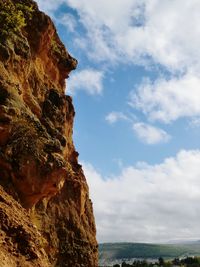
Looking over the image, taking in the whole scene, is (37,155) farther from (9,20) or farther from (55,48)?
(55,48)

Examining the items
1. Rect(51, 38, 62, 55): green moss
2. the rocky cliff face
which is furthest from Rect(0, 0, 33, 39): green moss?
Rect(51, 38, 62, 55): green moss

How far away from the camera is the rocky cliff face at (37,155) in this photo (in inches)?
843

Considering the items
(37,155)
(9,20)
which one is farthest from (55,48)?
(37,155)

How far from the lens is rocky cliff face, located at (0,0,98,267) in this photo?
70.3ft

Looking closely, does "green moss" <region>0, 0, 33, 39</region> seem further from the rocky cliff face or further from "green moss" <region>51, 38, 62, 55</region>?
"green moss" <region>51, 38, 62, 55</region>

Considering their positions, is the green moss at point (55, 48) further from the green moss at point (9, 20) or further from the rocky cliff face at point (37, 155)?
the green moss at point (9, 20)

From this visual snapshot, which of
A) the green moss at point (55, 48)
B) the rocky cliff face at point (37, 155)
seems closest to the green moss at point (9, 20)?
the rocky cliff face at point (37, 155)

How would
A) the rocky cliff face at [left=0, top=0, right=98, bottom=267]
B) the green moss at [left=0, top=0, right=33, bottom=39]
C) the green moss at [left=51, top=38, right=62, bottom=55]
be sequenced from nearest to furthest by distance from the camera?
the rocky cliff face at [left=0, top=0, right=98, bottom=267] < the green moss at [left=0, top=0, right=33, bottom=39] < the green moss at [left=51, top=38, right=62, bottom=55]

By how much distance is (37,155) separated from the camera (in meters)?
24.3

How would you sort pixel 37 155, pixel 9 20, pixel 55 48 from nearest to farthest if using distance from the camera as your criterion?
pixel 37 155
pixel 9 20
pixel 55 48

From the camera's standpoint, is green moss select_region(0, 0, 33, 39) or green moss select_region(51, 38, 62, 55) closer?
green moss select_region(0, 0, 33, 39)

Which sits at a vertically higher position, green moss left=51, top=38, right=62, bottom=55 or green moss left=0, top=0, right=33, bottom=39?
green moss left=51, top=38, right=62, bottom=55

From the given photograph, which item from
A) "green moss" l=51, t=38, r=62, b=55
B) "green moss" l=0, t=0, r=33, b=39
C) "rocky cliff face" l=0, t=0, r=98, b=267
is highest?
"green moss" l=51, t=38, r=62, b=55

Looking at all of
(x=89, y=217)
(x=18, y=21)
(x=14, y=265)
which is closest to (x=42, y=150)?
(x=14, y=265)
